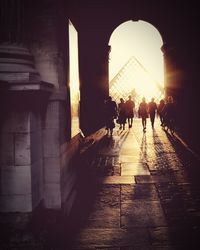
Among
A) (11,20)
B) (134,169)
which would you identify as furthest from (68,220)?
(134,169)

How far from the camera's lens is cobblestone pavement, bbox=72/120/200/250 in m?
4.01

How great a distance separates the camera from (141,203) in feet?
17.5

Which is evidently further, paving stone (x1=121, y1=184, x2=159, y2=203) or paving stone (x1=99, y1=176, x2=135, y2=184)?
paving stone (x1=99, y1=176, x2=135, y2=184)

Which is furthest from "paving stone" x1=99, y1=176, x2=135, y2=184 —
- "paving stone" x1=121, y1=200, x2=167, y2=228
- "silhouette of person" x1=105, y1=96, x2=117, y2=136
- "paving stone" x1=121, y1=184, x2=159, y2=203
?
"silhouette of person" x1=105, y1=96, x2=117, y2=136

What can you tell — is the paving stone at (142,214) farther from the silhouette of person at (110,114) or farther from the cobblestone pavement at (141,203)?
the silhouette of person at (110,114)

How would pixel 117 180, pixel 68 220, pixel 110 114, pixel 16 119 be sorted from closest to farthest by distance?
pixel 16 119, pixel 68 220, pixel 117 180, pixel 110 114

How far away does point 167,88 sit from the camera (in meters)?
21.0

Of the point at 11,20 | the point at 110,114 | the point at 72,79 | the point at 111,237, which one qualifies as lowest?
the point at 111,237

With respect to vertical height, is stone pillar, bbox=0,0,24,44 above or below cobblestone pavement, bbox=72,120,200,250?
above

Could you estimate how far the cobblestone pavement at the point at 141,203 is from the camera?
4012 millimetres

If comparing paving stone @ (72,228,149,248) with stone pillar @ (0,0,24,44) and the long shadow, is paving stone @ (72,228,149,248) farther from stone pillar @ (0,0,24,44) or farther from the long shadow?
stone pillar @ (0,0,24,44)

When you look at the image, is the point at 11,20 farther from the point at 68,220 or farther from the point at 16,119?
the point at 68,220

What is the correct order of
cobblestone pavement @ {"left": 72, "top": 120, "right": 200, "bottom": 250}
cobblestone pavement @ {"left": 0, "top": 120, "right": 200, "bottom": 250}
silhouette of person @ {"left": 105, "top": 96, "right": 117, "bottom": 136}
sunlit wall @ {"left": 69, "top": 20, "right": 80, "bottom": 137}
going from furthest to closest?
silhouette of person @ {"left": 105, "top": 96, "right": 117, "bottom": 136} → sunlit wall @ {"left": 69, "top": 20, "right": 80, "bottom": 137} → cobblestone pavement @ {"left": 72, "top": 120, "right": 200, "bottom": 250} → cobblestone pavement @ {"left": 0, "top": 120, "right": 200, "bottom": 250}

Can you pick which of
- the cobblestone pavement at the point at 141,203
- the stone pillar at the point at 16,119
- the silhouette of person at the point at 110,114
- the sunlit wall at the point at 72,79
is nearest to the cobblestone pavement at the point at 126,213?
the cobblestone pavement at the point at 141,203
